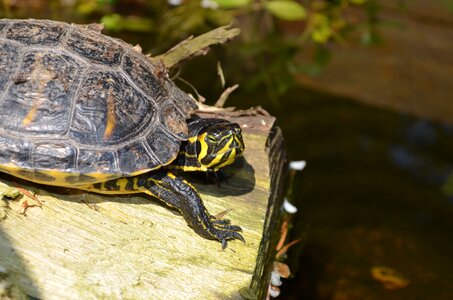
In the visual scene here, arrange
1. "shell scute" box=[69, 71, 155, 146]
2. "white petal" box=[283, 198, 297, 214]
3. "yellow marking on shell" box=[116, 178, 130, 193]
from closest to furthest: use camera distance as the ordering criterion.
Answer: "shell scute" box=[69, 71, 155, 146] < "yellow marking on shell" box=[116, 178, 130, 193] < "white petal" box=[283, 198, 297, 214]

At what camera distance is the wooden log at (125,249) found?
228 cm

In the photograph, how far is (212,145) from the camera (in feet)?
9.04

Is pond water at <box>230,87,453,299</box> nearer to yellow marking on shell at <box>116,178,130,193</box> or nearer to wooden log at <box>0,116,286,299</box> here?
wooden log at <box>0,116,286,299</box>

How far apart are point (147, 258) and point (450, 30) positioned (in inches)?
229

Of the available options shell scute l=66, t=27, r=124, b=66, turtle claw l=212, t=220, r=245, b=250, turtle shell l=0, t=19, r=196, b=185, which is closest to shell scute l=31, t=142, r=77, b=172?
turtle shell l=0, t=19, r=196, b=185

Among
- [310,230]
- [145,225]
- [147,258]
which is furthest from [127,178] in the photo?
[310,230]

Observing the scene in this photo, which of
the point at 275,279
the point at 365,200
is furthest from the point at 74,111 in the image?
the point at 365,200

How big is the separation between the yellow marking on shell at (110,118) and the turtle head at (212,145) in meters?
0.44

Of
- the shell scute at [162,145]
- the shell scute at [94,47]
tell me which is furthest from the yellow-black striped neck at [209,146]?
the shell scute at [94,47]

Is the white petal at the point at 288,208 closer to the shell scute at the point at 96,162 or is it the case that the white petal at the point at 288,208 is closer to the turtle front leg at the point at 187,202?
the turtle front leg at the point at 187,202

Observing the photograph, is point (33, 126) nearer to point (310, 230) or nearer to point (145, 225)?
point (145, 225)

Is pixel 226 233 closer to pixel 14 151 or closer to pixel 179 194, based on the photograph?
pixel 179 194

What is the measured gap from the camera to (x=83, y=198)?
275cm

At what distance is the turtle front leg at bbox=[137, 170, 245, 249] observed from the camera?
2678 mm
